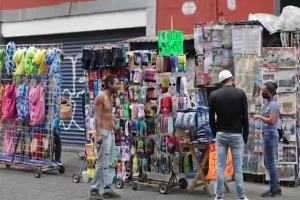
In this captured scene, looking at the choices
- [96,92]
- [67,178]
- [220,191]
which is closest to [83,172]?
[67,178]

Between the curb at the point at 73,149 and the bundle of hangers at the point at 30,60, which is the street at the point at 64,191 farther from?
the curb at the point at 73,149

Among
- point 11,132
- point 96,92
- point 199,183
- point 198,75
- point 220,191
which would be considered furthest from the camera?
point 11,132

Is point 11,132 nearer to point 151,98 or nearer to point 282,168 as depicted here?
point 151,98

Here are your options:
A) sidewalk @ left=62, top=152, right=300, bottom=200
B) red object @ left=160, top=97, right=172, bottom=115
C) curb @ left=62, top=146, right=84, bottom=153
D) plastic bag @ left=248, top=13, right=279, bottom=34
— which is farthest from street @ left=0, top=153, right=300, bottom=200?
curb @ left=62, top=146, right=84, bottom=153

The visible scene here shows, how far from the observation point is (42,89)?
34.8 feet

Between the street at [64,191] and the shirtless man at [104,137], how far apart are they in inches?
15.9

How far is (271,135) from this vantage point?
867 centimetres

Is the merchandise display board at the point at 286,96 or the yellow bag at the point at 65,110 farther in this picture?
the yellow bag at the point at 65,110

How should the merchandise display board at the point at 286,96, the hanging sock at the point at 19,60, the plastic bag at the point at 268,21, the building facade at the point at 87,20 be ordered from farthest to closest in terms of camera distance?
the building facade at the point at 87,20 < the hanging sock at the point at 19,60 < the plastic bag at the point at 268,21 < the merchandise display board at the point at 286,96

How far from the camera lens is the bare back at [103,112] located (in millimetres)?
8547

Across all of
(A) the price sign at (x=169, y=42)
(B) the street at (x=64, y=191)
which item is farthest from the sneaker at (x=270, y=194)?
A: (A) the price sign at (x=169, y=42)

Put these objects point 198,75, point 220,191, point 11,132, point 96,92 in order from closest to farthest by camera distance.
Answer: point 220,191 → point 96,92 → point 198,75 → point 11,132

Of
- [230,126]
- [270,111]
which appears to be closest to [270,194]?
[270,111]

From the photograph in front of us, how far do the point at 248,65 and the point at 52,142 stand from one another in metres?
3.89
